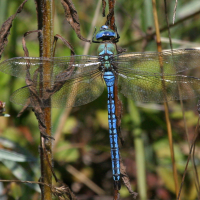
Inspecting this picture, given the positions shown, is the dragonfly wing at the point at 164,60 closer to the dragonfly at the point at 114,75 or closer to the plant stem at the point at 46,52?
the dragonfly at the point at 114,75

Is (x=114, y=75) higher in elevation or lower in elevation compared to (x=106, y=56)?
lower

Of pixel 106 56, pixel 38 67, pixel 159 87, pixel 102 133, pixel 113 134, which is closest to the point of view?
pixel 38 67

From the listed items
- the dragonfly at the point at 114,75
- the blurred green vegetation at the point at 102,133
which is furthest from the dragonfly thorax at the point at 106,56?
the blurred green vegetation at the point at 102,133

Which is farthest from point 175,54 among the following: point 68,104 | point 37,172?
point 37,172

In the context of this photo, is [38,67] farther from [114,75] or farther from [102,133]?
[102,133]

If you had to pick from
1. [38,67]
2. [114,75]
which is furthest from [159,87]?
[38,67]

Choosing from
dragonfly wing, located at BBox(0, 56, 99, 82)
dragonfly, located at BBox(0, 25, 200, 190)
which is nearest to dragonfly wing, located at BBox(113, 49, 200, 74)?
dragonfly, located at BBox(0, 25, 200, 190)

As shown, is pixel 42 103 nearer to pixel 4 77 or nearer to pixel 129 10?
pixel 4 77
